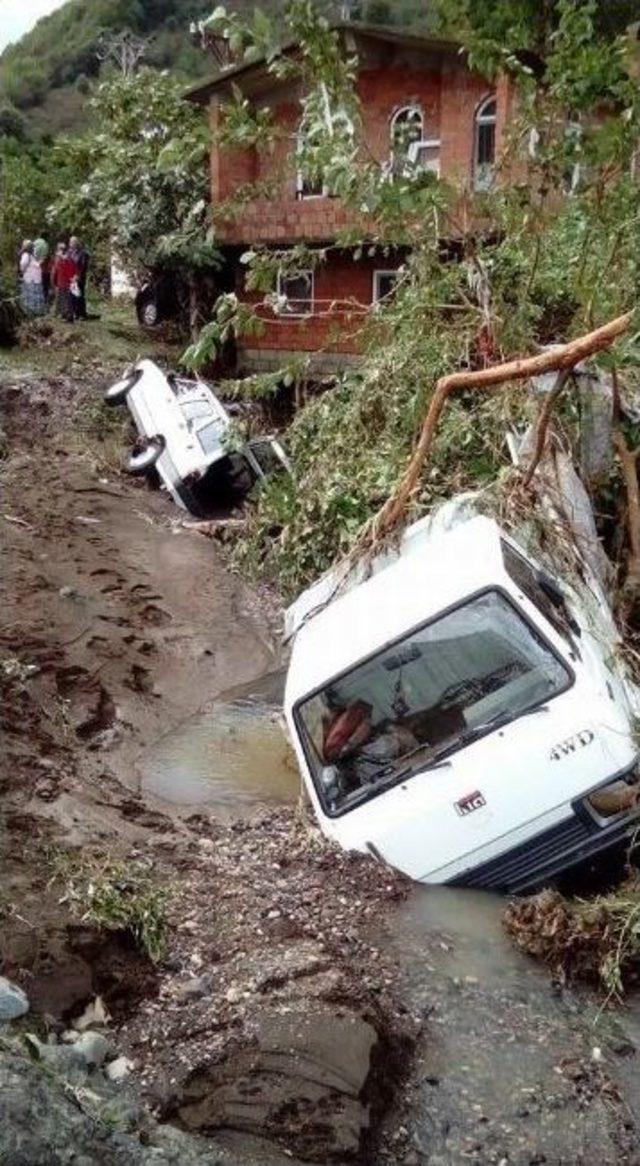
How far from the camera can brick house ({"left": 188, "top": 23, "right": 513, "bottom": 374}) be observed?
19.4 metres

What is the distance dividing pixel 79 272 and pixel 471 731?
17.8m

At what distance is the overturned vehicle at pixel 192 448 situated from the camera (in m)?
15.0

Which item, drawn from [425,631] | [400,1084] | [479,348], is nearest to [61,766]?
[425,631]

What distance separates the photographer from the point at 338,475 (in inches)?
459

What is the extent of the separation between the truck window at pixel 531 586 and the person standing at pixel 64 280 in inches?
661

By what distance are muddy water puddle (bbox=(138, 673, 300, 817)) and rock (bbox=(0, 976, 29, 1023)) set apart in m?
3.14

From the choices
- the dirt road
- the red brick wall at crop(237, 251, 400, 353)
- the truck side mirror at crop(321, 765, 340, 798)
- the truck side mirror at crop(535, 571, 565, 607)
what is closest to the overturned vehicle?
the dirt road

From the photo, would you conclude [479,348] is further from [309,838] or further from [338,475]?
[309,838]

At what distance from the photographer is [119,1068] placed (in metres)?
4.99

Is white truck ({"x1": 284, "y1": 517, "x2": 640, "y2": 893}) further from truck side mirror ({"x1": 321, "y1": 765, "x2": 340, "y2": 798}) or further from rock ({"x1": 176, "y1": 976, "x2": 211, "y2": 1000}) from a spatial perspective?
rock ({"x1": 176, "y1": 976, "x2": 211, "y2": 1000})

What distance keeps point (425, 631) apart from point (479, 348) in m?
4.58

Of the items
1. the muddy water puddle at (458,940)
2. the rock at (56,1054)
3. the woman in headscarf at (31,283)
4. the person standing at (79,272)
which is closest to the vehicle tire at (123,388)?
the person standing at (79,272)

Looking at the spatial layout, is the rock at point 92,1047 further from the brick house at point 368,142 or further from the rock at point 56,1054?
the brick house at point 368,142

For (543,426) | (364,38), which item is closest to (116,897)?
(543,426)
